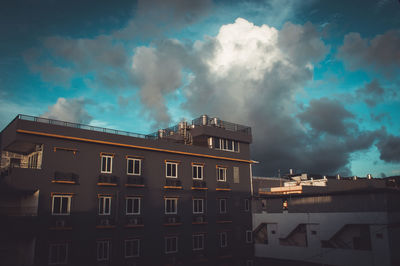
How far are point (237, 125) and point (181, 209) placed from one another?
16.3m

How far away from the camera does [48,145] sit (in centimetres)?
3198

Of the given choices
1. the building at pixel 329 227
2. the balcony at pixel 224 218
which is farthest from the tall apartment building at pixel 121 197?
the building at pixel 329 227

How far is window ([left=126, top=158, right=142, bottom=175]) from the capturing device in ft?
122

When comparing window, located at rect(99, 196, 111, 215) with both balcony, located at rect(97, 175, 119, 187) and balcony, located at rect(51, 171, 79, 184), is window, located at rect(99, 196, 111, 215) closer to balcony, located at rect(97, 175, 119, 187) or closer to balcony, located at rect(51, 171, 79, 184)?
balcony, located at rect(97, 175, 119, 187)

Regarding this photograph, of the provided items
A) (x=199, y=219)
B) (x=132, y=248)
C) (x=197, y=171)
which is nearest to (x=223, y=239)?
(x=199, y=219)

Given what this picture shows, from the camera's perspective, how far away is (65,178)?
32125mm

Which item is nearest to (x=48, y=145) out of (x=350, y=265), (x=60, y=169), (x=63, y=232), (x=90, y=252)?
(x=60, y=169)

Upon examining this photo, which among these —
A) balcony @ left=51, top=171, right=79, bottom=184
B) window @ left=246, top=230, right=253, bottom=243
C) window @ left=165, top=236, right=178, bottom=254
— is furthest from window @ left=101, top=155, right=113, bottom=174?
window @ left=246, top=230, right=253, bottom=243

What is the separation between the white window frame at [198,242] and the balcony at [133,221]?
7.89 m

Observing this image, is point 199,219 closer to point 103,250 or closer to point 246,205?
point 246,205

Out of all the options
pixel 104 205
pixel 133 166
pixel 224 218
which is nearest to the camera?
pixel 104 205

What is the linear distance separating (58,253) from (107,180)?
813 centimetres

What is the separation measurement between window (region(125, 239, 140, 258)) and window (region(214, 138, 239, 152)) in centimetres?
1737

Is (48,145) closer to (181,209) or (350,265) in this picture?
(181,209)
